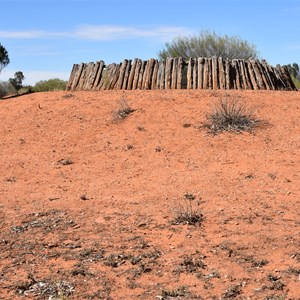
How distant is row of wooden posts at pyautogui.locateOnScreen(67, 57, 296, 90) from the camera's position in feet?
47.5

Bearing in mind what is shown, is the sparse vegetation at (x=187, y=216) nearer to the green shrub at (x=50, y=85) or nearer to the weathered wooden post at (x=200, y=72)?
the weathered wooden post at (x=200, y=72)

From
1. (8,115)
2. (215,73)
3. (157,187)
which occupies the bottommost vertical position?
(157,187)

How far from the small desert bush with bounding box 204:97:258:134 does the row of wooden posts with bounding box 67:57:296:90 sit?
3.03 meters

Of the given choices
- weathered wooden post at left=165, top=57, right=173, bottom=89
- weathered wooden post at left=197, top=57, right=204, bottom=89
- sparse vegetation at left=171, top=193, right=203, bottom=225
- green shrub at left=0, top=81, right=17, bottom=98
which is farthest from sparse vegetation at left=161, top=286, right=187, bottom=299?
green shrub at left=0, top=81, right=17, bottom=98

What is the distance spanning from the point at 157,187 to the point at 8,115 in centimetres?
634

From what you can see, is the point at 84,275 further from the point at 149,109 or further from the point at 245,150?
the point at 149,109

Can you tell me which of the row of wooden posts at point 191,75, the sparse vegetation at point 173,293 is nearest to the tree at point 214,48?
the row of wooden posts at point 191,75

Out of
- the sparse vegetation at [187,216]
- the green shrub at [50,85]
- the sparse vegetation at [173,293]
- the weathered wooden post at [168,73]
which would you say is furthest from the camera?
the green shrub at [50,85]

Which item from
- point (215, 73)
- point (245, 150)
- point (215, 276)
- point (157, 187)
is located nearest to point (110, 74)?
point (215, 73)

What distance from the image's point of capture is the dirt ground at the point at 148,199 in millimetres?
5297

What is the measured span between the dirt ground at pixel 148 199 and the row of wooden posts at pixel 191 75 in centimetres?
100

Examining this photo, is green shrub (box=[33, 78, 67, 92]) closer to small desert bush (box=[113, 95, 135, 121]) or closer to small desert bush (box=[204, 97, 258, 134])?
small desert bush (box=[113, 95, 135, 121])

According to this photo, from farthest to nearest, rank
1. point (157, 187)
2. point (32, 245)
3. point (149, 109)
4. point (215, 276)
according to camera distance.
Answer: point (149, 109)
point (157, 187)
point (32, 245)
point (215, 276)

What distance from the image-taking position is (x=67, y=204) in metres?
7.82
